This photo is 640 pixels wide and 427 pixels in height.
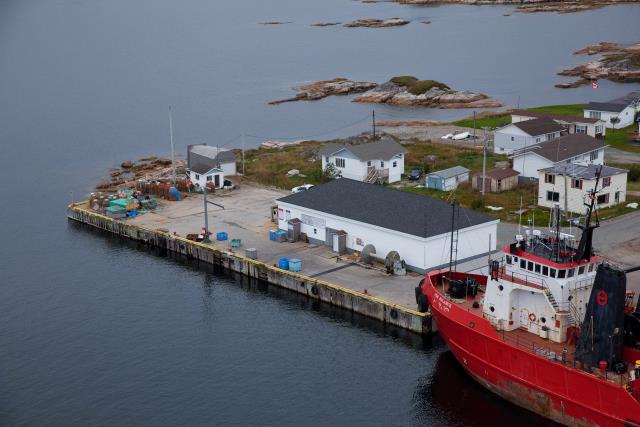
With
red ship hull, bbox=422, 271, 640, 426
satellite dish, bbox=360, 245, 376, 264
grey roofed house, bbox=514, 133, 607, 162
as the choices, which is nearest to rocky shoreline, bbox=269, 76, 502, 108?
grey roofed house, bbox=514, 133, 607, 162

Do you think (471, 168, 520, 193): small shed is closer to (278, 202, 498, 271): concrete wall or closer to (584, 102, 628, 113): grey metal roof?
(278, 202, 498, 271): concrete wall

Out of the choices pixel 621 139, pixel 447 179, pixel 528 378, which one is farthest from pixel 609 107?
pixel 528 378

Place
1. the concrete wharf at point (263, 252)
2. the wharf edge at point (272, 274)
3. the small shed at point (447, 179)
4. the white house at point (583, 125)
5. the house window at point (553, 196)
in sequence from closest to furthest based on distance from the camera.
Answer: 1. the wharf edge at point (272, 274)
2. the concrete wharf at point (263, 252)
3. the house window at point (553, 196)
4. the small shed at point (447, 179)
5. the white house at point (583, 125)

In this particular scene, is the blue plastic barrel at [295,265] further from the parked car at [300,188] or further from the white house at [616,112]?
the white house at [616,112]

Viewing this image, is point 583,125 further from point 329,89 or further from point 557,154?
point 329,89

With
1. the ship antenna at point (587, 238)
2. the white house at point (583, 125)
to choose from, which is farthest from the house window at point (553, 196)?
→ the ship antenna at point (587, 238)

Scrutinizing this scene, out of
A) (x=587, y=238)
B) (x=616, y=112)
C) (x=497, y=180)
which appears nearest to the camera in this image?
(x=587, y=238)
